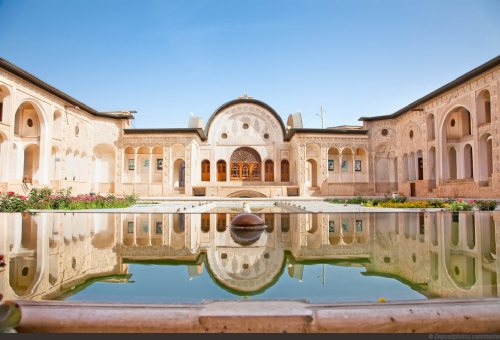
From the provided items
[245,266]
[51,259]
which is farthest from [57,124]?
[245,266]

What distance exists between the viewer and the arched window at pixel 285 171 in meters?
30.3

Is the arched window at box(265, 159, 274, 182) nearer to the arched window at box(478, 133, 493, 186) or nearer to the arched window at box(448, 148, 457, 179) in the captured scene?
the arched window at box(448, 148, 457, 179)

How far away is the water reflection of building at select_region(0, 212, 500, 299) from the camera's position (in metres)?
3.37

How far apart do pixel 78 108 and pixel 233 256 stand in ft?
77.9

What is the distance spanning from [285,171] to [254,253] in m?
26.0

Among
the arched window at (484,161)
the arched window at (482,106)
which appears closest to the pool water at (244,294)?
the arched window at (484,161)

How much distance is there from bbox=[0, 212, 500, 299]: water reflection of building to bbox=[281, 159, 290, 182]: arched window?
22.5m

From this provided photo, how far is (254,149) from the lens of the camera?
30297 millimetres

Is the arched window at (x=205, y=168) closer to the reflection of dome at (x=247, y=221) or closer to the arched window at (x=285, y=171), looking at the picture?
the arched window at (x=285, y=171)

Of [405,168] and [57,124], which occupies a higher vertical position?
[57,124]

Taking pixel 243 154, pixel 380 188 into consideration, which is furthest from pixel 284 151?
pixel 380 188


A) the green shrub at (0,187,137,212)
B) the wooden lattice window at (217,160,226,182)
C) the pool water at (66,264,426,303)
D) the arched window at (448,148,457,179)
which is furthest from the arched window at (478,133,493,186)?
the green shrub at (0,187,137,212)

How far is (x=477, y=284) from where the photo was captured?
326cm

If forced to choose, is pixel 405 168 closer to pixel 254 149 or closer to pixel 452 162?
pixel 452 162
